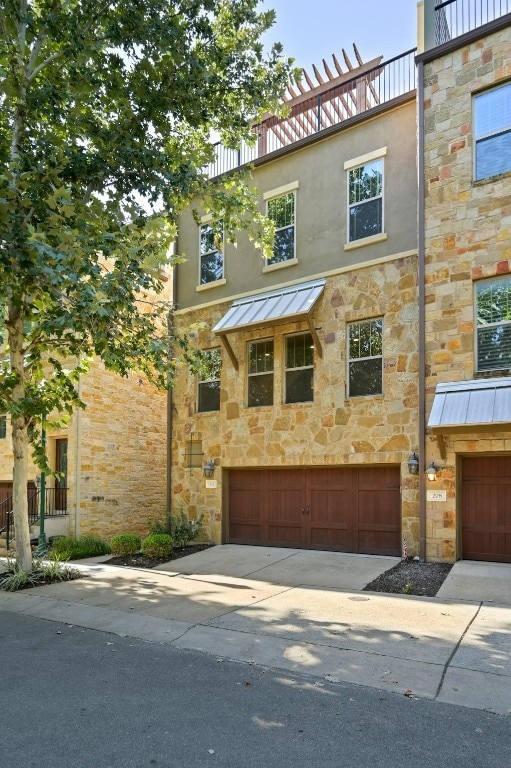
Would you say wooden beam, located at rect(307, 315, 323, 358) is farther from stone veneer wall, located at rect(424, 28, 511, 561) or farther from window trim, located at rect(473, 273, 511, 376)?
window trim, located at rect(473, 273, 511, 376)

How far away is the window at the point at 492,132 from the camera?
10070mm

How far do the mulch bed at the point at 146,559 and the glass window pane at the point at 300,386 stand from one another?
3.91 meters

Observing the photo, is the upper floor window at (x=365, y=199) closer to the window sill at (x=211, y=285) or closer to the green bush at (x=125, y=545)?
the window sill at (x=211, y=285)

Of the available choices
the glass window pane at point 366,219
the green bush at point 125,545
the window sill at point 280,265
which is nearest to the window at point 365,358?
the glass window pane at point 366,219

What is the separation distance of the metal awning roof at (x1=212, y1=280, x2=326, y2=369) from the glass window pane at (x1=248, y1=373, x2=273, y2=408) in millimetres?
607

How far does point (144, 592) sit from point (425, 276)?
728 centimetres

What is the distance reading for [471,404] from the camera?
31.0 feet

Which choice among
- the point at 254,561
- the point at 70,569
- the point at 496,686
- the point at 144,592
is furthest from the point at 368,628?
the point at 70,569

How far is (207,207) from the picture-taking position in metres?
11.6

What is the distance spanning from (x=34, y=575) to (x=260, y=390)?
19.5 feet

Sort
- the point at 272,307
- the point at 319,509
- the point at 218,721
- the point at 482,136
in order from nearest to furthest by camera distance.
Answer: the point at 218,721
the point at 482,136
the point at 319,509
the point at 272,307

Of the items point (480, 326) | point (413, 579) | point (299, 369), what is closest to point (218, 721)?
point (413, 579)

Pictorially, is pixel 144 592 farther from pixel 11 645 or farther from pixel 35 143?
pixel 35 143

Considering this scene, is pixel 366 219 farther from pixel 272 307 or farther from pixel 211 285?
pixel 211 285
